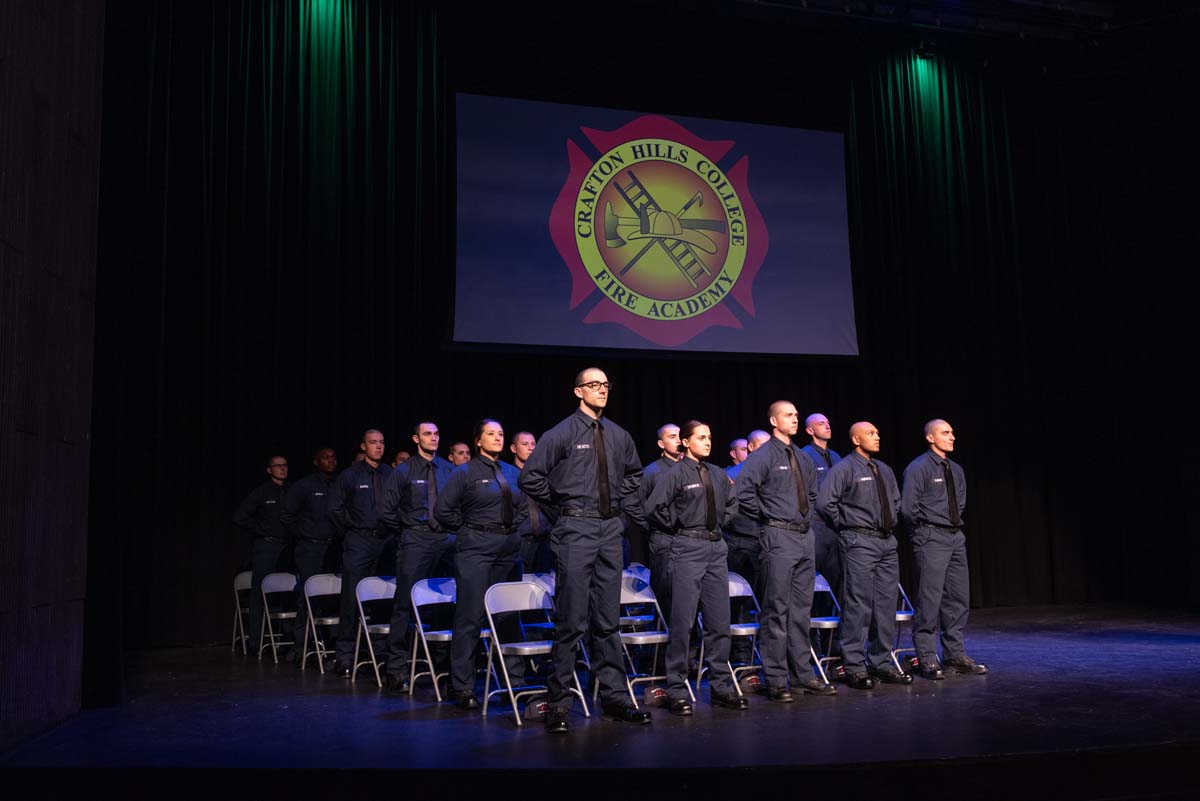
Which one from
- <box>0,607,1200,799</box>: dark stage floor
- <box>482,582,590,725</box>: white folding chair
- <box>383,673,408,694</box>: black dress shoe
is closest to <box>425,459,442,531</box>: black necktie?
<box>383,673,408,694</box>: black dress shoe

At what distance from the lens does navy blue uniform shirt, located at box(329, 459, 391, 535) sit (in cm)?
739

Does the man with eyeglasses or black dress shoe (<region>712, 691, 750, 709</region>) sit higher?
the man with eyeglasses

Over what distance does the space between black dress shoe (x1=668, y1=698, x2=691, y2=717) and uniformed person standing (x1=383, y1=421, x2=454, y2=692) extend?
6.21ft

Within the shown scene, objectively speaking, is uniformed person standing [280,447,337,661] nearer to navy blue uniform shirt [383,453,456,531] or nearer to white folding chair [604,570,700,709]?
→ navy blue uniform shirt [383,453,456,531]

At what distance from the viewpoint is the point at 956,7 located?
415 inches

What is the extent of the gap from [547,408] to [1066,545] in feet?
22.0

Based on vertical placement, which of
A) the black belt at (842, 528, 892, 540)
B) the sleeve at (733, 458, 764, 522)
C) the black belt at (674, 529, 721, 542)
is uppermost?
the sleeve at (733, 458, 764, 522)

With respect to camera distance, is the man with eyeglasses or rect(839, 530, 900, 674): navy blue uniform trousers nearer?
the man with eyeglasses

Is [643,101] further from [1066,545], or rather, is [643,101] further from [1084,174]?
[1066,545]

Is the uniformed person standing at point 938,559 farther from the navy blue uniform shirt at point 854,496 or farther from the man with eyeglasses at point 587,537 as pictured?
the man with eyeglasses at point 587,537

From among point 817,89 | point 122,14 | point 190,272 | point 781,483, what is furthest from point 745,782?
point 817,89

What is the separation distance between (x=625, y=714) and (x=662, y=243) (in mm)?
5756

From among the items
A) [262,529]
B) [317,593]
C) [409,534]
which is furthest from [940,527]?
[262,529]

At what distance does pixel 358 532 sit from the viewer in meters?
7.41
